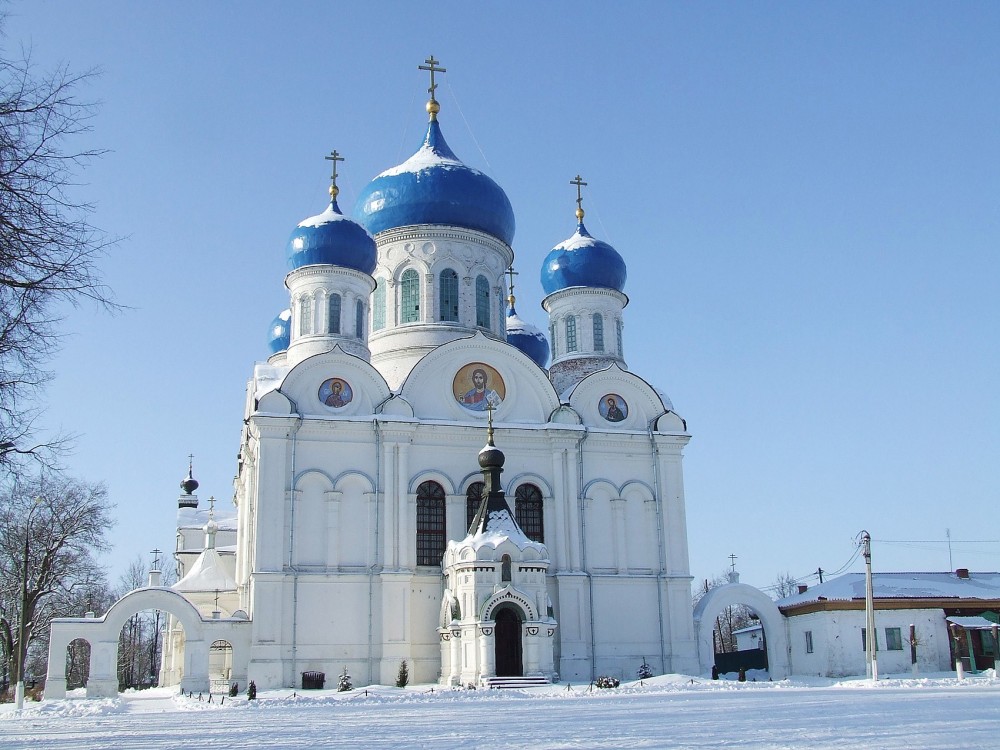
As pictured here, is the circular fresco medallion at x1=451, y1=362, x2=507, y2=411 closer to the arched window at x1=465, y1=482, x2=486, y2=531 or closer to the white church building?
the white church building

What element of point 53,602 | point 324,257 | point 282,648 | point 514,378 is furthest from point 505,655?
point 53,602

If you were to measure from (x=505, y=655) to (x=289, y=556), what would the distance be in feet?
16.8

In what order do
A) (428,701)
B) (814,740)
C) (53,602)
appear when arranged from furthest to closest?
(53,602)
(428,701)
(814,740)

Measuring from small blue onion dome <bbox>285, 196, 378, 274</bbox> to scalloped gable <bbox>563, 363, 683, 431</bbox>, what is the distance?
6.23 meters

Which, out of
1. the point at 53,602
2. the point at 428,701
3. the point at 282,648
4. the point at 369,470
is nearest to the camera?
the point at 428,701

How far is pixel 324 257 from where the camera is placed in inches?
1043

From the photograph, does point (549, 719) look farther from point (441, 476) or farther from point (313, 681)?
point (441, 476)

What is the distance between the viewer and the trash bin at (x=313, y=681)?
2231cm

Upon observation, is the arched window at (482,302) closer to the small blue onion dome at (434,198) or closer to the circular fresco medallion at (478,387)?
the small blue onion dome at (434,198)

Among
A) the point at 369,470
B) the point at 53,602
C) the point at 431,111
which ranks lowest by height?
the point at 53,602

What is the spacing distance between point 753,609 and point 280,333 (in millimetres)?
18079

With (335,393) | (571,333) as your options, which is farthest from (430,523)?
(571,333)

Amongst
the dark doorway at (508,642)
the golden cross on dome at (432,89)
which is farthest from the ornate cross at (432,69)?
the dark doorway at (508,642)

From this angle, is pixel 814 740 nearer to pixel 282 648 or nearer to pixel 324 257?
pixel 282 648
